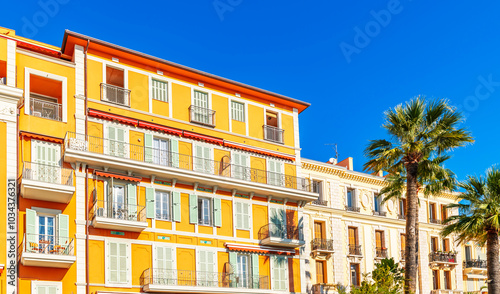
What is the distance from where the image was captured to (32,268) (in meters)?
29.7

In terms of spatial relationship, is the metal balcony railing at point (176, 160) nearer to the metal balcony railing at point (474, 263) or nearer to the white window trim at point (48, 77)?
the white window trim at point (48, 77)

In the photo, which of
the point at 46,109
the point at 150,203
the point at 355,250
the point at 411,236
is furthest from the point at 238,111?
the point at 355,250

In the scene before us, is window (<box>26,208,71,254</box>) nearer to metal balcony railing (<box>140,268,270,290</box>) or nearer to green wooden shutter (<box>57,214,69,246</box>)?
green wooden shutter (<box>57,214,69,246</box>)

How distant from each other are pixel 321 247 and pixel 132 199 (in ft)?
57.7

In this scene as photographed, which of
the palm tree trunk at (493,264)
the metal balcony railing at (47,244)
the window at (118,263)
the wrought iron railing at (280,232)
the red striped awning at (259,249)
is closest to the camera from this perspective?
the metal balcony railing at (47,244)

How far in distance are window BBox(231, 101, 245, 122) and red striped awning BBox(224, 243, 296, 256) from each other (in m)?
7.30

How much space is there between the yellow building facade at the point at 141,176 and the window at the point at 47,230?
0.05 metres

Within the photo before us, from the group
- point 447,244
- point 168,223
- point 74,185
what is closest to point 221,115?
point 168,223

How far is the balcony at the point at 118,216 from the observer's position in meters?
31.8

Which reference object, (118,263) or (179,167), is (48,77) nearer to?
(179,167)

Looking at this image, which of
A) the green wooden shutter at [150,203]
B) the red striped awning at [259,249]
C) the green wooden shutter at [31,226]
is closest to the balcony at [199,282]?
the red striped awning at [259,249]

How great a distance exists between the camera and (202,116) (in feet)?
124

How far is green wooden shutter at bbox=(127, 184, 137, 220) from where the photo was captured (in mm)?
33312

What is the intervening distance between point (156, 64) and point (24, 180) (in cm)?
1024
